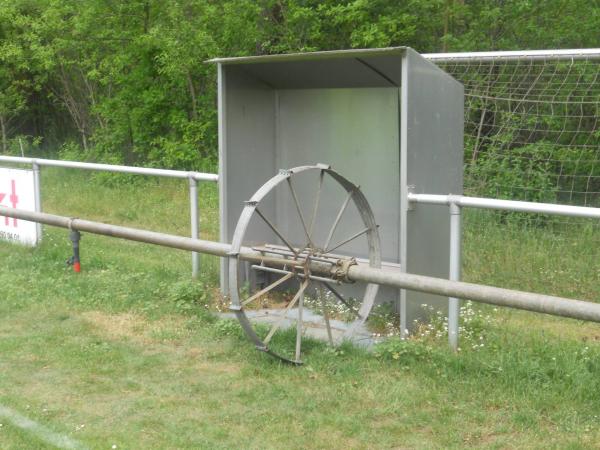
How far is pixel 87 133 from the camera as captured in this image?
18.6m

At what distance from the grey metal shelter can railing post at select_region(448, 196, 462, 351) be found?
0.37 meters

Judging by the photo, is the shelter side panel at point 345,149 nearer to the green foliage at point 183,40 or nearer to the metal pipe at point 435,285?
the metal pipe at point 435,285

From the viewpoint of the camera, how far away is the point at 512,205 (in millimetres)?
5602

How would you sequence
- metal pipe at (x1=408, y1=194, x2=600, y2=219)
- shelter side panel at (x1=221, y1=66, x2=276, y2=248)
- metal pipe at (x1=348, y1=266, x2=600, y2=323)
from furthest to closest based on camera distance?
1. shelter side panel at (x1=221, y1=66, x2=276, y2=248)
2. metal pipe at (x1=408, y1=194, x2=600, y2=219)
3. metal pipe at (x1=348, y1=266, x2=600, y2=323)

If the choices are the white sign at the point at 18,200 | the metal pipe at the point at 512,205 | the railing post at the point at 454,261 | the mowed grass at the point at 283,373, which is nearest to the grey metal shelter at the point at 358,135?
the metal pipe at the point at 512,205

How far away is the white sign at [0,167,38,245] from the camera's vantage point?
964 centimetres

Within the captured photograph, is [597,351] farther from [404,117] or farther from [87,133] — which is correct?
[87,133]

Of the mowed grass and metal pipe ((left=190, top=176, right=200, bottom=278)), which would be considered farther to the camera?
metal pipe ((left=190, top=176, right=200, bottom=278))

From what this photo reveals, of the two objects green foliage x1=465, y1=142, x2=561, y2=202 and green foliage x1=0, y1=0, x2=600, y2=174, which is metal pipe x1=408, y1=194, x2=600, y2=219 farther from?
green foliage x1=0, y1=0, x2=600, y2=174

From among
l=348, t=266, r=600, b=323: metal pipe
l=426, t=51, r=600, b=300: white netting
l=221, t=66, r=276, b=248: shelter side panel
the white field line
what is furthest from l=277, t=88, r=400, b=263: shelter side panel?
the white field line

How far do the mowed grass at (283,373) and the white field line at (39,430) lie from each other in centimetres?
4

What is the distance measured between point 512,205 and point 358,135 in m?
2.21

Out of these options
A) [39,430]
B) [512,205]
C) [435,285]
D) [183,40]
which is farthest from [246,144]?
[183,40]

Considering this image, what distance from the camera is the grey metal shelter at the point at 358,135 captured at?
20.6 ft
